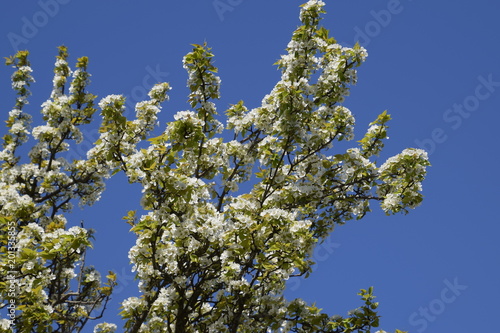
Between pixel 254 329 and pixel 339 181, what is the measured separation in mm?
2773

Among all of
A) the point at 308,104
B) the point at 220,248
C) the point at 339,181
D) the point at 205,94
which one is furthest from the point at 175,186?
the point at 339,181

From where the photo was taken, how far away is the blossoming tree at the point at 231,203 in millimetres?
6559

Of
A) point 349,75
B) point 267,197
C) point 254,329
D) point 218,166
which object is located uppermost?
point 349,75

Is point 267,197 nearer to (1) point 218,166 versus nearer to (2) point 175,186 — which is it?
(1) point 218,166

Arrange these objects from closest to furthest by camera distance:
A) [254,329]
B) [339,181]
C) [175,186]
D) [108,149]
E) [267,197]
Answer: [175,186], [108,149], [254,329], [267,197], [339,181]

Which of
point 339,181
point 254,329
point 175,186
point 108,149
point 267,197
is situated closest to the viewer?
point 175,186

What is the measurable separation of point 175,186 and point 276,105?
2.14 m

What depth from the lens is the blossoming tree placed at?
656 centimetres

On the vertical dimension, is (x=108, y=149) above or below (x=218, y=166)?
below

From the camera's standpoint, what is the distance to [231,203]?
23.4 ft

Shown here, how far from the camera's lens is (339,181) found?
841 cm

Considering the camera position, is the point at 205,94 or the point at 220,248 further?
the point at 205,94

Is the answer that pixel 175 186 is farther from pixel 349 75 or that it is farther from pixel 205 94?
pixel 349 75

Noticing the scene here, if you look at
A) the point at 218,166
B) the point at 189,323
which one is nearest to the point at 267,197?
the point at 218,166
